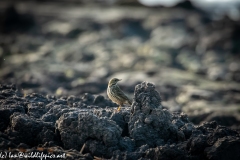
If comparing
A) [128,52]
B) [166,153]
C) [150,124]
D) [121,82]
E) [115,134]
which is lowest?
[166,153]

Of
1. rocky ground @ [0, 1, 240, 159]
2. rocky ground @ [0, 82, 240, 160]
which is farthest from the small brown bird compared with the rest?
rocky ground @ [0, 82, 240, 160]

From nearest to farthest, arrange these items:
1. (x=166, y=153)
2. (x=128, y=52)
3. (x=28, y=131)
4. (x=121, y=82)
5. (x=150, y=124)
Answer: (x=166, y=153), (x=28, y=131), (x=150, y=124), (x=121, y=82), (x=128, y=52)

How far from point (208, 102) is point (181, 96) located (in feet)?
5.44

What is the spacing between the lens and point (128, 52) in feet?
123

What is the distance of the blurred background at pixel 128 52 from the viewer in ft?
85.6

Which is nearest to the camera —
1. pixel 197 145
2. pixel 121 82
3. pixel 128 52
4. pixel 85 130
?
pixel 197 145

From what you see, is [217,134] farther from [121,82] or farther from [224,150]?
[121,82]

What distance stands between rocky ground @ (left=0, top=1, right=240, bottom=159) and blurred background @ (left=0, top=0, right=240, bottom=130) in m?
0.10

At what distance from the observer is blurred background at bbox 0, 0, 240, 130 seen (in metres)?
26.1

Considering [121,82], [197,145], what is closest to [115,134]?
[197,145]

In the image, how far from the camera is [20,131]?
11.3 meters

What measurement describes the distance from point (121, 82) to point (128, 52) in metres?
10.6

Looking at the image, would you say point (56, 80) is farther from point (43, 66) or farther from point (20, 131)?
point (20, 131)

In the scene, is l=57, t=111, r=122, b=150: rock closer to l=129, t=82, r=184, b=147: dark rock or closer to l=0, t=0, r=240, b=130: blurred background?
l=129, t=82, r=184, b=147: dark rock
